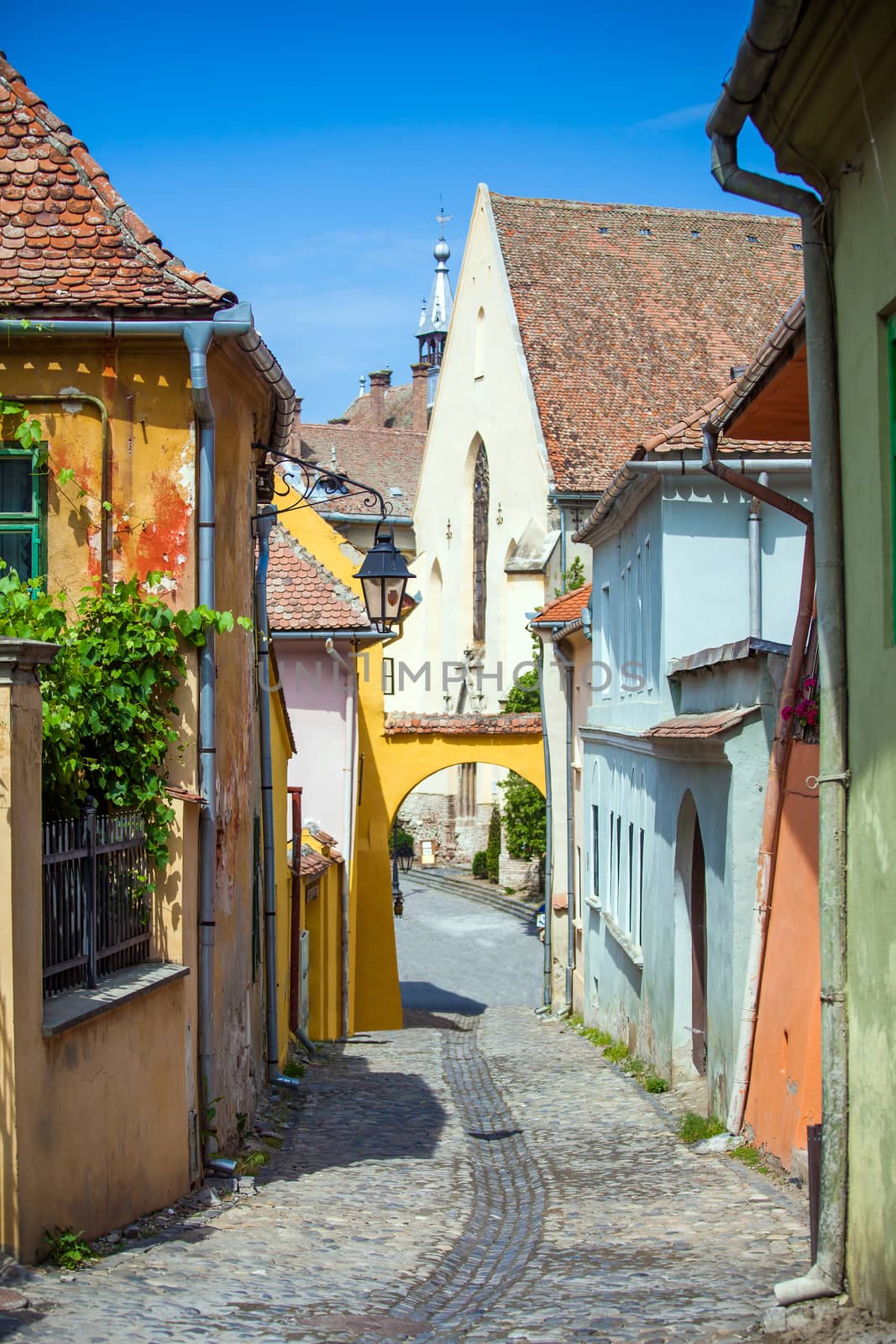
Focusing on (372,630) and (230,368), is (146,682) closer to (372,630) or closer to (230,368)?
(230,368)

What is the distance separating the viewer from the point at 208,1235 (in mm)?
8125

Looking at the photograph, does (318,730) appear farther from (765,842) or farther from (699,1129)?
(765,842)

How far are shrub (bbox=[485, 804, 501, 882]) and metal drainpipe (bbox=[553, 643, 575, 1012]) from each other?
20.8 m

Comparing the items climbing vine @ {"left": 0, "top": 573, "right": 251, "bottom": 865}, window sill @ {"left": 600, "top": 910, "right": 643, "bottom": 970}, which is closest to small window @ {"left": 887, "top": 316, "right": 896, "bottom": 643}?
climbing vine @ {"left": 0, "top": 573, "right": 251, "bottom": 865}

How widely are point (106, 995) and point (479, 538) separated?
127 feet

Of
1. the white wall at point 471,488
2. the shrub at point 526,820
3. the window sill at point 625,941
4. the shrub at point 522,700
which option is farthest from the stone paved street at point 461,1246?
the white wall at point 471,488

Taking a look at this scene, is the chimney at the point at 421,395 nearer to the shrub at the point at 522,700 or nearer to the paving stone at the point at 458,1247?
the shrub at the point at 522,700

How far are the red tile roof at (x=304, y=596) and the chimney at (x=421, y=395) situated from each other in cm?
5017

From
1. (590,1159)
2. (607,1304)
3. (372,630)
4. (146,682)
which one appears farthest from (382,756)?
(607,1304)

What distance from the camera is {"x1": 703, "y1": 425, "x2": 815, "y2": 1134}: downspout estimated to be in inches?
408

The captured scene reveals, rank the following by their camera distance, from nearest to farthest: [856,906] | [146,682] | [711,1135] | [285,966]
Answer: [856,906] → [146,682] → [711,1135] → [285,966]

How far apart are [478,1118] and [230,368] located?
7.02 metres

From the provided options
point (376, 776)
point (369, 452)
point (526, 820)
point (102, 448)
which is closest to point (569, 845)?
point (376, 776)

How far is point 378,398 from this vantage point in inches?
3063
